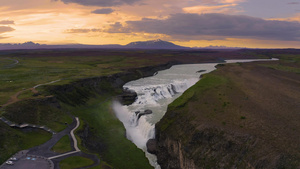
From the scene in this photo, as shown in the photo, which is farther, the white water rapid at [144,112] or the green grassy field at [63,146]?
the white water rapid at [144,112]

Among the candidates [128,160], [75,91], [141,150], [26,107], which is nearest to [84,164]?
[128,160]

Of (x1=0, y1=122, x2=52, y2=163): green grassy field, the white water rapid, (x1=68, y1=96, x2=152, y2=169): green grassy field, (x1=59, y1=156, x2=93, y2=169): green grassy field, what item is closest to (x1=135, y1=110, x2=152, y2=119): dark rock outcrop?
the white water rapid

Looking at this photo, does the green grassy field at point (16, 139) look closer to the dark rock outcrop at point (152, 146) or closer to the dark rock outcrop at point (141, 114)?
the dark rock outcrop at point (152, 146)

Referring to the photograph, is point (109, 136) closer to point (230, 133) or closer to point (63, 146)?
point (63, 146)

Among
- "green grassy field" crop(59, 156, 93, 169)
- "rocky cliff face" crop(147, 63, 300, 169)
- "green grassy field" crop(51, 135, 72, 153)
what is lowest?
"green grassy field" crop(59, 156, 93, 169)

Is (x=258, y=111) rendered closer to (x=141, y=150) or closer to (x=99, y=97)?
(x=141, y=150)

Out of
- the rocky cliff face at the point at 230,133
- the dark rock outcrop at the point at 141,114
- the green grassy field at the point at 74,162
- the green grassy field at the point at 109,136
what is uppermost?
the rocky cliff face at the point at 230,133

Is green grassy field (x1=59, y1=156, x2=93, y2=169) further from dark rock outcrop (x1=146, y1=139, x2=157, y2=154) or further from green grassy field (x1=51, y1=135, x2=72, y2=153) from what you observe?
dark rock outcrop (x1=146, y1=139, x2=157, y2=154)

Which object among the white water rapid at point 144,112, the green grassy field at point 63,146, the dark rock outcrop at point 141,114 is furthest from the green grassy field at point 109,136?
the green grassy field at point 63,146

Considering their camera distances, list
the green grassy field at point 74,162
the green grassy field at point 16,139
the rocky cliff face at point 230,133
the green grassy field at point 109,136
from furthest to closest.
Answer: the green grassy field at point 109,136 → the green grassy field at point 16,139 → the green grassy field at point 74,162 → the rocky cliff face at point 230,133

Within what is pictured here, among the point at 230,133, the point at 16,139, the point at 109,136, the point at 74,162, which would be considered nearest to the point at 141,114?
the point at 109,136
